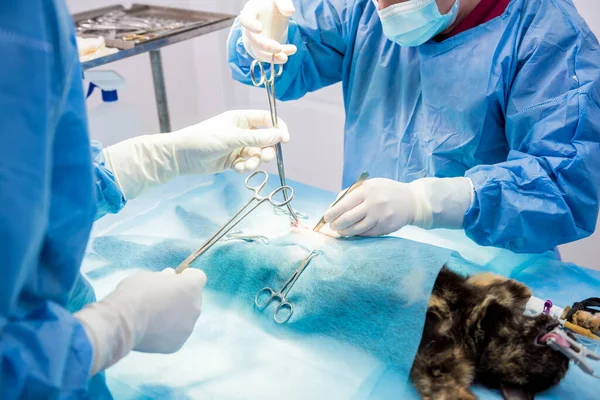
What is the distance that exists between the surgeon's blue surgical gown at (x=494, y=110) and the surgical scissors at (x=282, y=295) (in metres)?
0.47

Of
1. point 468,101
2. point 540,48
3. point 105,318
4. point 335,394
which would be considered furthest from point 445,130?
point 105,318

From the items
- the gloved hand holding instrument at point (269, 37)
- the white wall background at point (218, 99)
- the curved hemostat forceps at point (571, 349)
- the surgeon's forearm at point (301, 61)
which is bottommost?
the white wall background at point (218, 99)

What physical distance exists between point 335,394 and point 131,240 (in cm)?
87

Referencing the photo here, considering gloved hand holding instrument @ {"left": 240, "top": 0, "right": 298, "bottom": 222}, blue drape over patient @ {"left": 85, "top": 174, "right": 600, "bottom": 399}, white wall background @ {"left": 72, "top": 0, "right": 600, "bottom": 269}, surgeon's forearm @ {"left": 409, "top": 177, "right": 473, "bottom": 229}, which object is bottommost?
white wall background @ {"left": 72, "top": 0, "right": 600, "bottom": 269}

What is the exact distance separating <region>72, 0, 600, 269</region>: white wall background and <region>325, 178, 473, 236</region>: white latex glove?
67.0 inches

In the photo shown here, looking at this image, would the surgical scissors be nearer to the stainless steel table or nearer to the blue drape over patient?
the blue drape over patient

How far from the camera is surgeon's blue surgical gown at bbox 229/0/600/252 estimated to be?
163cm

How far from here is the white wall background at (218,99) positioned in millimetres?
3447

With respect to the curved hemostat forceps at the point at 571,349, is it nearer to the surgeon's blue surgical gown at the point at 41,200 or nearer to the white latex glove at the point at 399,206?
the white latex glove at the point at 399,206

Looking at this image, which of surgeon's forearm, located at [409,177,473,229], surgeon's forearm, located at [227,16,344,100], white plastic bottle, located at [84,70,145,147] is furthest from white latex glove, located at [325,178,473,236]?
white plastic bottle, located at [84,70,145,147]

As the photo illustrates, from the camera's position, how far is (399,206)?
64.4 inches

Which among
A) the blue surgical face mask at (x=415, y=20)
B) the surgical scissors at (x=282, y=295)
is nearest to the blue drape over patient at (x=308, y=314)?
the surgical scissors at (x=282, y=295)

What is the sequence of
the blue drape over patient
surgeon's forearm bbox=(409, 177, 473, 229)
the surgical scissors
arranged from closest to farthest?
1. the blue drape over patient
2. the surgical scissors
3. surgeon's forearm bbox=(409, 177, 473, 229)

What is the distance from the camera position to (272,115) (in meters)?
1.79
